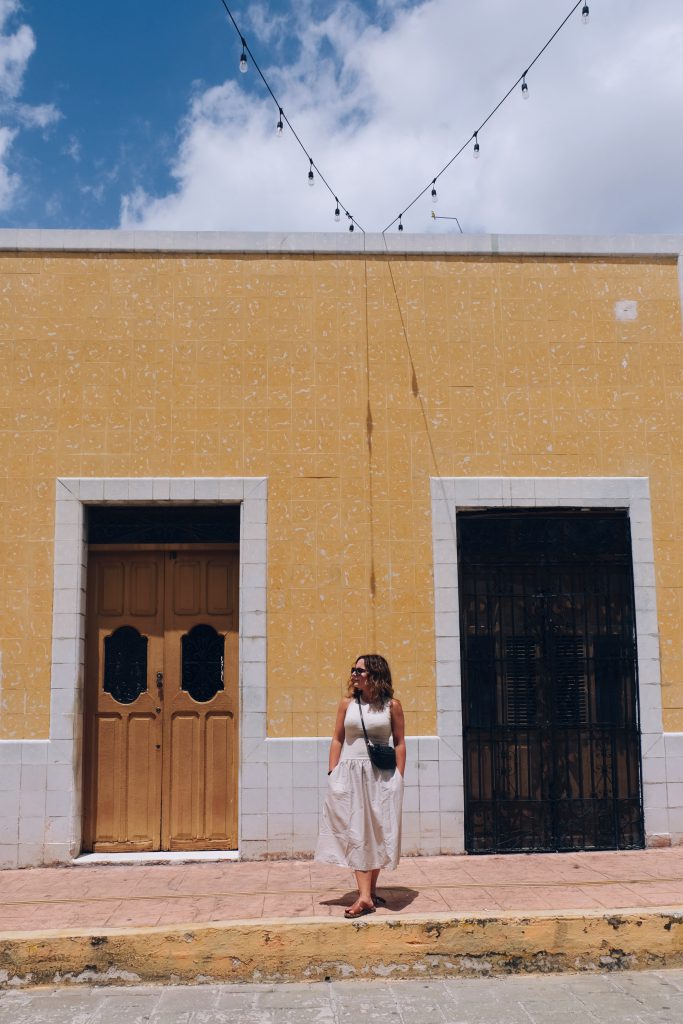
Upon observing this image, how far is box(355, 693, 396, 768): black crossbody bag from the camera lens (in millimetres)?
5672

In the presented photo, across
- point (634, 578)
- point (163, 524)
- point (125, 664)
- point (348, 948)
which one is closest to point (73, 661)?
point (125, 664)

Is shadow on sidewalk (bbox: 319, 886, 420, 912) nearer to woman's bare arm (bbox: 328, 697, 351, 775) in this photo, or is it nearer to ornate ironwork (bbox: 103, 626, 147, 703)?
woman's bare arm (bbox: 328, 697, 351, 775)

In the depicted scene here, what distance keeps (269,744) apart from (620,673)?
2.84m

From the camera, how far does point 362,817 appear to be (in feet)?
18.4

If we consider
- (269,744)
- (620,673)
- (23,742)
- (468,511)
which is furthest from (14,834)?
(620,673)

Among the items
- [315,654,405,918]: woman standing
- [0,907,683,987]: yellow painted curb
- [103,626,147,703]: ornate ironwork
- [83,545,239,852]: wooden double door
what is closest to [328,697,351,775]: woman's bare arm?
[315,654,405,918]: woman standing

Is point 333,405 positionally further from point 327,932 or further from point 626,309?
point 327,932

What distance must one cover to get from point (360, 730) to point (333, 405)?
112 inches

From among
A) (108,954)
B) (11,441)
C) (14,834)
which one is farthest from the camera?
(11,441)

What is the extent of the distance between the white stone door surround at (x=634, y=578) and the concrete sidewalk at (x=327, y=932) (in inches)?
52.2

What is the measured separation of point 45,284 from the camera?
7602mm

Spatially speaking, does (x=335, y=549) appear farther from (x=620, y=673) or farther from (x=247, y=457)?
(x=620, y=673)

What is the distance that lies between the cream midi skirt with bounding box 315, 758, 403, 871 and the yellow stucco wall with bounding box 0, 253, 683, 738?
1.48 meters

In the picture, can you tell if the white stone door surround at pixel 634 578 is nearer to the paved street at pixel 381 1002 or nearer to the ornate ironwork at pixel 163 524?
the ornate ironwork at pixel 163 524
